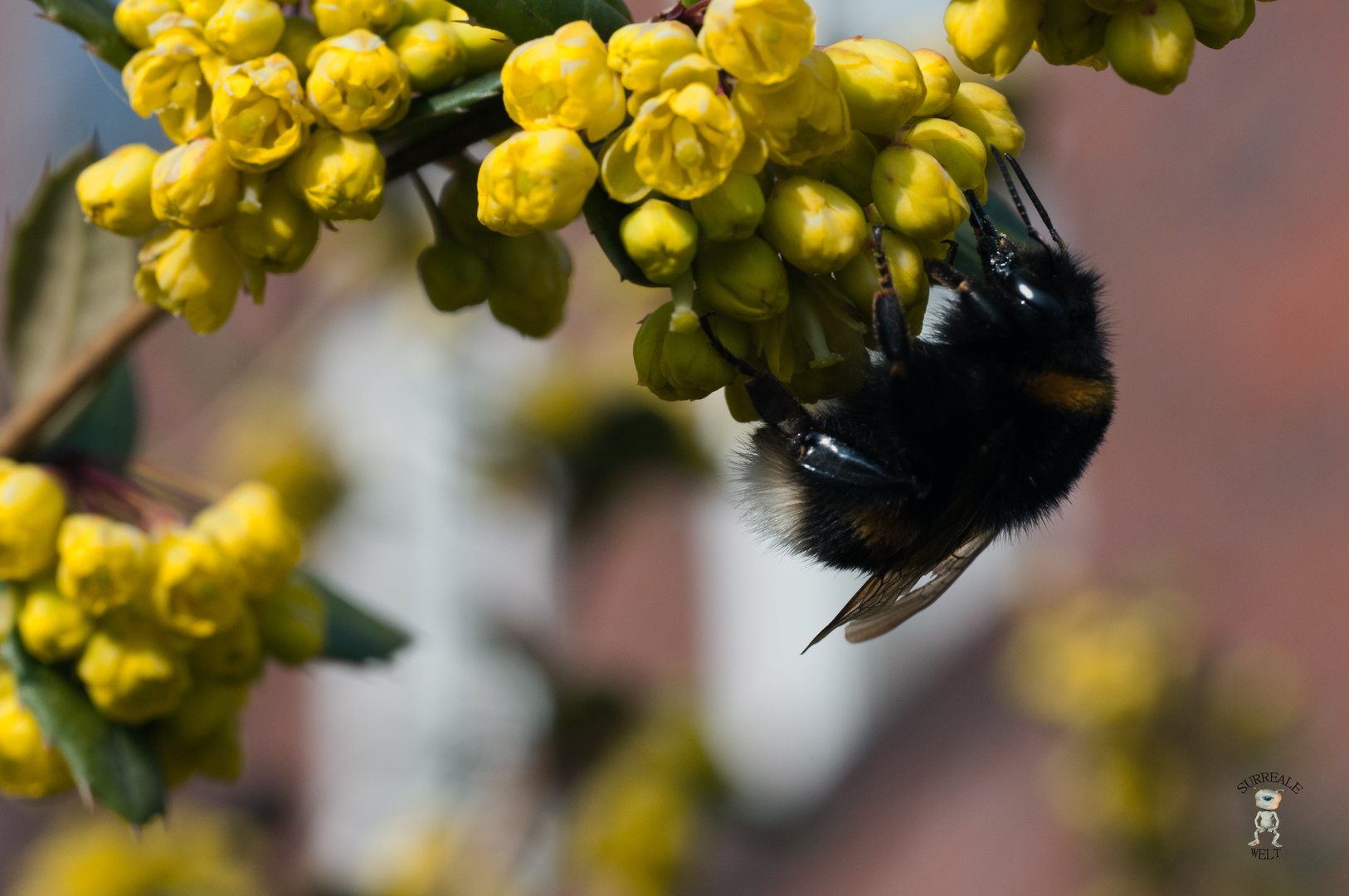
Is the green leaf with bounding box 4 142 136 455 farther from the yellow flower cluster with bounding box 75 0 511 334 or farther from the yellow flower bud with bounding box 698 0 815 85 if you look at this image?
the yellow flower bud with bounding box 698 0 815 85

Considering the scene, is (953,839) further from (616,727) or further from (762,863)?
(616,727)

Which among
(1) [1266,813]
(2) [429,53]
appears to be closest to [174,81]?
(2) [429,53]

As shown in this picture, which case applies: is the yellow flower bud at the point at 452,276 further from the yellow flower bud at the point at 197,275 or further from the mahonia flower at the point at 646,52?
the mahonia flower at the point at 646,52

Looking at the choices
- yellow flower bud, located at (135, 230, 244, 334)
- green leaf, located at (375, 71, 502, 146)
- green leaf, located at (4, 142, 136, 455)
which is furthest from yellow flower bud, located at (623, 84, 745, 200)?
green leaf, located at (4, 142, 136, 455)

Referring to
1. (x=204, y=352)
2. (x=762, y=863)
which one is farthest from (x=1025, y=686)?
(x=762, y=863)

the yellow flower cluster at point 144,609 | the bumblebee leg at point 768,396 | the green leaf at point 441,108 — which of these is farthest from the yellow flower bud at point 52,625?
the bumblebee leg at point 768,396
